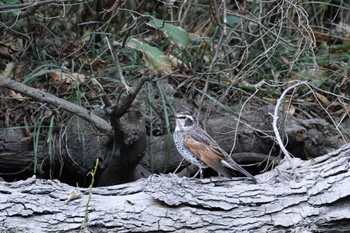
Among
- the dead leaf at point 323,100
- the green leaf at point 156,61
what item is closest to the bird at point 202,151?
the green leaf at point 156,61

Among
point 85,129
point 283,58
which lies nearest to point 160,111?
point 85,129

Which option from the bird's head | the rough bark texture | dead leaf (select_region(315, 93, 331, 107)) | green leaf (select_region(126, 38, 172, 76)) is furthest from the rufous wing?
dead leaf (select_region(315, 93, 331, 107))

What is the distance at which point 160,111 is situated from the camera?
24.2ft

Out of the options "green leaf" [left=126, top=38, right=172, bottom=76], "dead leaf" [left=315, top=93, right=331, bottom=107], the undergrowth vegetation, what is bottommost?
"dead leaf" [left=315, top=93, right=331, bottom=107]

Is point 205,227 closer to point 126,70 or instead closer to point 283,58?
point 126,70

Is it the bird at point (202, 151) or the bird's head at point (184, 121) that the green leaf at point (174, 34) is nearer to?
the bird's head at point (184, 121)

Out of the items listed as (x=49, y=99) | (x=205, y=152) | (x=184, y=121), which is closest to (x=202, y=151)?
(x=205, y=152)

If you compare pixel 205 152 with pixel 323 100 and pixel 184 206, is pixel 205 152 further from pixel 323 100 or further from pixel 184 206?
pixel 323 100

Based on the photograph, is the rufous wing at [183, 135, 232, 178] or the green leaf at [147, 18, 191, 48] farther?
the green leaf at [147, 18, 191, 48]

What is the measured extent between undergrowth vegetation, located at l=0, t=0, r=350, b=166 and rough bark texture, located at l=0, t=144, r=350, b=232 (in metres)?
1.93

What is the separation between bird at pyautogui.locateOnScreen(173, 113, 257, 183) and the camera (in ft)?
19.7

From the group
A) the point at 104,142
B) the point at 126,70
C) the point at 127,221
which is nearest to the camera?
the point at 127,221

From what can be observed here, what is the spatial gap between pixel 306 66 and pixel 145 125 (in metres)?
1.84

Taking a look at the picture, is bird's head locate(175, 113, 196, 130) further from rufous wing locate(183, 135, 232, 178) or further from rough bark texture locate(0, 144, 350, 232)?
rough bark texture locate(0, 144, 350, 232)
